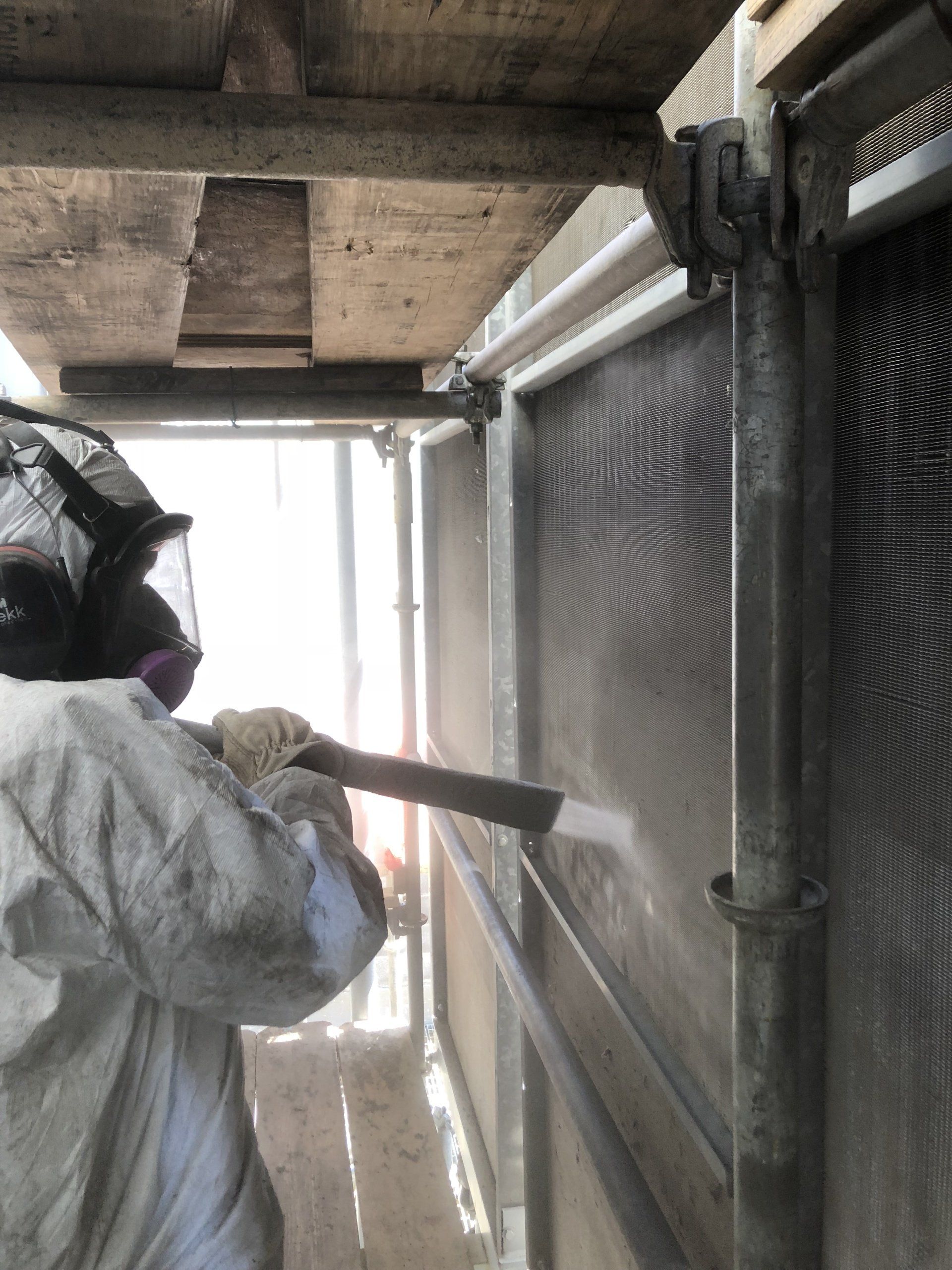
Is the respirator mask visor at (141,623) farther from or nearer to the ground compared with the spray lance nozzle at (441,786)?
farther from the ground

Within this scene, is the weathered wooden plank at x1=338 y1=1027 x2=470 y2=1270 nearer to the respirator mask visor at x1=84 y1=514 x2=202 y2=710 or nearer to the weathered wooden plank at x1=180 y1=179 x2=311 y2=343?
the respirator mask visor at x1=84 y1=514 x2=202 y2=710

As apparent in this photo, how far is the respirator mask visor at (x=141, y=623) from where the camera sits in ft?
4.38

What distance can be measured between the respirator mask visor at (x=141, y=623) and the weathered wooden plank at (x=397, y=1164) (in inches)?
102

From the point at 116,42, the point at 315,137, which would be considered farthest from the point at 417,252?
the point at 116,42

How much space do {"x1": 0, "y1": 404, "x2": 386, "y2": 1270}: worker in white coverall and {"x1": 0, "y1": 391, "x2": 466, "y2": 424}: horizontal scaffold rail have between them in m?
0.94

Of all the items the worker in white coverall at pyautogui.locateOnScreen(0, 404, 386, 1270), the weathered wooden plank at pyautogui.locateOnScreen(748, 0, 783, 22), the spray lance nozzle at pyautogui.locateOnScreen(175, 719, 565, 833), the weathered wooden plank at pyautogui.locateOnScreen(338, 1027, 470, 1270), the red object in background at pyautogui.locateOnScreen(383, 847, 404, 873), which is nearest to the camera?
the weathered wooden plank at pyautogui.locateOnScreen(748, 0, 783, 22)

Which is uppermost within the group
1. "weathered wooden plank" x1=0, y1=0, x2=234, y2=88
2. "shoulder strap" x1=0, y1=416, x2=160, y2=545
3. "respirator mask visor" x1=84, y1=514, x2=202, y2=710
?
"weathered wooden plank" x1=0, y1=0, x2=234, y2=88

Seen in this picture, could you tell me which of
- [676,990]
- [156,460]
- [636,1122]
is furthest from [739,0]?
[156,460]

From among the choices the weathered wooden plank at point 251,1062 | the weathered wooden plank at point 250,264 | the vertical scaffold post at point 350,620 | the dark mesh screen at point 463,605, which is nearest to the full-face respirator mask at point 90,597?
the weathered wooden plank at point 250,264

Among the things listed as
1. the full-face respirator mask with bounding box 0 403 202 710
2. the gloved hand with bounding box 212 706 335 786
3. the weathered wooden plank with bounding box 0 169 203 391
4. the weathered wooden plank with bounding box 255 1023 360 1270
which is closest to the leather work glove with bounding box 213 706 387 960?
the gloved hand with bounding box 212 706 335 786

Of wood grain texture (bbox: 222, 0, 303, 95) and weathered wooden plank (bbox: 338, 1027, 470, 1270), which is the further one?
weathered wooden plank (bbox: 338, 1027, 470, 1270)

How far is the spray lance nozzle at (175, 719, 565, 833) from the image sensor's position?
5.38 ft

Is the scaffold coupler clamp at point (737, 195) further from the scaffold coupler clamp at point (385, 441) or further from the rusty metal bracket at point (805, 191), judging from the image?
the scaffold coupler clamp at point (385, 441)

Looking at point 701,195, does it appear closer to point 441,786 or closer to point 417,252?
point 417,252
